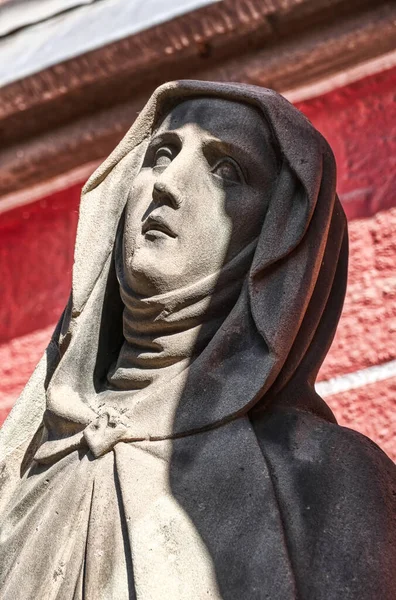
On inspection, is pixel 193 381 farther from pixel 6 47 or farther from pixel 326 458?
pixel 6 47

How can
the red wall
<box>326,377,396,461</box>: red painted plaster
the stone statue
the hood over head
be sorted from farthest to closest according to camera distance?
the red wall, <box>326,377,396,461</box>: red painted plaster, the hood over head, the stone statue

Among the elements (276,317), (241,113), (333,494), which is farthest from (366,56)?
(333,494)

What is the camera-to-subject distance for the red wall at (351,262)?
3898mm

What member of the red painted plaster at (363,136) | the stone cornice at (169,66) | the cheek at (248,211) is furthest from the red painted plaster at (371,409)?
the cheek at (248,211)

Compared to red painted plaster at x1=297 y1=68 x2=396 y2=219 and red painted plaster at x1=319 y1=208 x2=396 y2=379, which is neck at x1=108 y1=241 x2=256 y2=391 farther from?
red painted plaster at x1=297 y1=68 x2=396 y2=219

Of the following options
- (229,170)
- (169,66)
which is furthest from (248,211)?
(169,66)

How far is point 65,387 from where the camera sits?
253 centimetres

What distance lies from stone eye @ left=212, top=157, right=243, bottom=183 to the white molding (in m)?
1.39

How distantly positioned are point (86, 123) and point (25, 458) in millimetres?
2315

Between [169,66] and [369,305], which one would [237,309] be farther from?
[169,66]

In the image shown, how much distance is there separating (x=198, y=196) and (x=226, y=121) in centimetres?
18

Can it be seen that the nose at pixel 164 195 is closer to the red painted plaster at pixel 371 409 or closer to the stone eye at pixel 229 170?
the stone eye at pixel 229 170

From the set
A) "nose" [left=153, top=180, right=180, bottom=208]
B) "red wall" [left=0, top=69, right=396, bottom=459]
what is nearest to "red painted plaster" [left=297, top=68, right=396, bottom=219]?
"red wall" [left=0, top=69, right=396, bottom=459]

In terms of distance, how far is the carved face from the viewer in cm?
249
